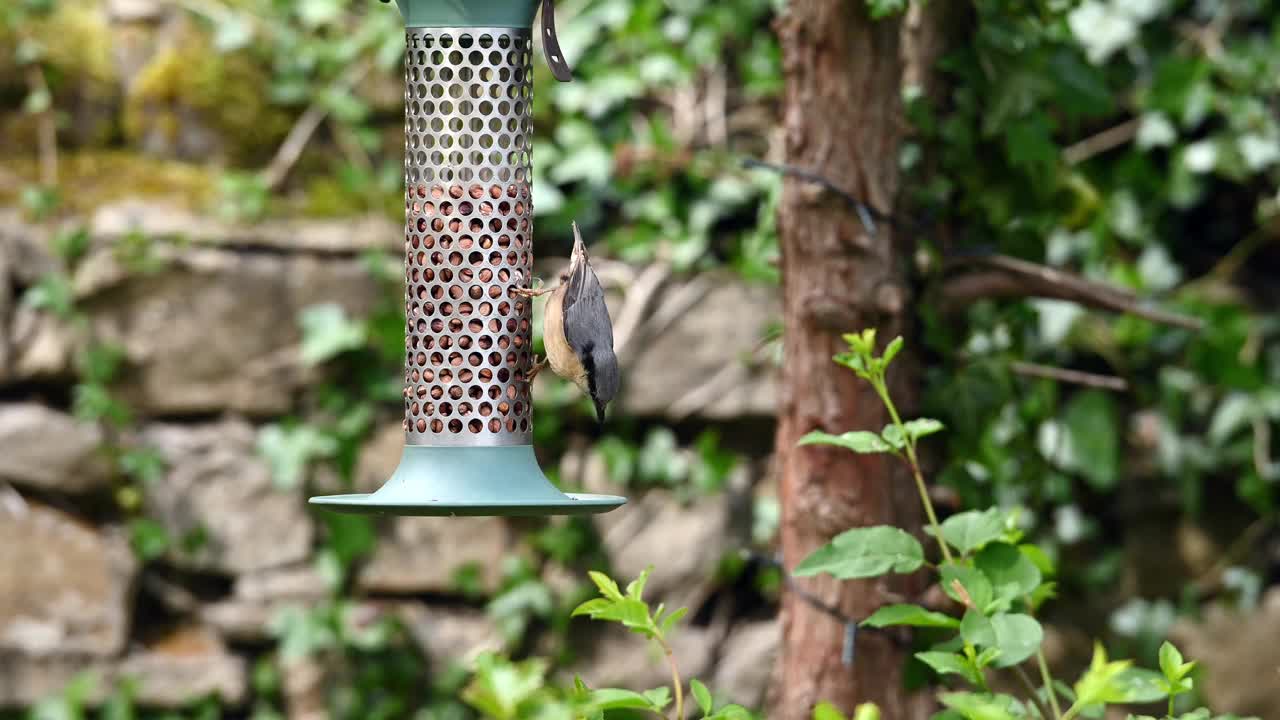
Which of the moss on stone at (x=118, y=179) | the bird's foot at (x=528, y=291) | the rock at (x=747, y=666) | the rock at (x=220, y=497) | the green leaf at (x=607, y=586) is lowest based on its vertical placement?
the rock at (x=747, y=666)

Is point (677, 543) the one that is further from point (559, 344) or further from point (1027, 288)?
point (559, 344)

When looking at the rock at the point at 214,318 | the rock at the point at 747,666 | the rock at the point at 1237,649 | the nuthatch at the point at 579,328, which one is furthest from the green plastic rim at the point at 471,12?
the rock at the point at 1237,649

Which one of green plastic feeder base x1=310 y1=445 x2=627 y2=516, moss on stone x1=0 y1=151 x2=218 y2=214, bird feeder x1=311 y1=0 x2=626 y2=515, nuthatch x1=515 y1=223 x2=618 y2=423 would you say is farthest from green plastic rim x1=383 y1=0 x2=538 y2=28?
moss on stone x1=0 y1=151 x2=218 y2=214

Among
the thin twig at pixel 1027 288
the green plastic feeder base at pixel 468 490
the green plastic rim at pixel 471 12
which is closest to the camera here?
the green plastic feeder base at pixel 468 490

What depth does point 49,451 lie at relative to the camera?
4.15m

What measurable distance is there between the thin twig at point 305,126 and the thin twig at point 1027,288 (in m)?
2.27

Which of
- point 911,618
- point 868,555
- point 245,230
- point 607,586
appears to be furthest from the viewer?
point 245,230

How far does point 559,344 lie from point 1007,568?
764 mm

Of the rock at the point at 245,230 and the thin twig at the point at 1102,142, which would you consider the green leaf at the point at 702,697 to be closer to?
the rock at the point at 245,230

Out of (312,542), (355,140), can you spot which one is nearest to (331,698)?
(312,542)

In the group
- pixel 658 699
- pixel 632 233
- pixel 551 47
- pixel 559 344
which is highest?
pixel 551 47

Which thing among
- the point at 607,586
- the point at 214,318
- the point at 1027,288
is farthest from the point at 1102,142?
the point at 607,586

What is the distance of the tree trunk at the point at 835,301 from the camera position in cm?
254

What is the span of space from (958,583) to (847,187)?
40.5 inches
